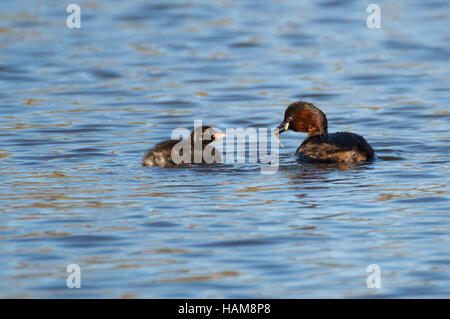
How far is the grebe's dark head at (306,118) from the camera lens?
11977 mm

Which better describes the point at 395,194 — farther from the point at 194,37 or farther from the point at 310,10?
the point at 310,10

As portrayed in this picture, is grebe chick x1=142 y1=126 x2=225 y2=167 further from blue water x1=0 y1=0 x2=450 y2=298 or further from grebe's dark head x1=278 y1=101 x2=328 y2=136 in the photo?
grebe's dark head x1=278 y1=101 x2=328 y2=136

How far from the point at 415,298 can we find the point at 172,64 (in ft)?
40.6

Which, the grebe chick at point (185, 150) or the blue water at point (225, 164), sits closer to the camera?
the blue water at point (225, 164)

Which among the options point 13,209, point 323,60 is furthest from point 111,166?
point 323,60

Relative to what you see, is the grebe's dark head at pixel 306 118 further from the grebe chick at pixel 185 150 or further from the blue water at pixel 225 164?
the grebe chick at pixel 185 150

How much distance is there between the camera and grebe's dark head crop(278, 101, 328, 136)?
1198 cm

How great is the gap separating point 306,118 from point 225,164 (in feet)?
4.86

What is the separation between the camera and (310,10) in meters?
23.7

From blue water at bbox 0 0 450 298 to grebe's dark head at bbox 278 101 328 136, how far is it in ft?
1.28

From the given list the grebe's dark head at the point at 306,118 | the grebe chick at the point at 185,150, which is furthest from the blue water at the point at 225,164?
the grebe's dark head at the point at 306,118

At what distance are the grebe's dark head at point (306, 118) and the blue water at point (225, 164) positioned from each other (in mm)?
390

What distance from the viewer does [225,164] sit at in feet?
36.6

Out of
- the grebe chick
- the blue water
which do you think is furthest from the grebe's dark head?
the grebe chick
